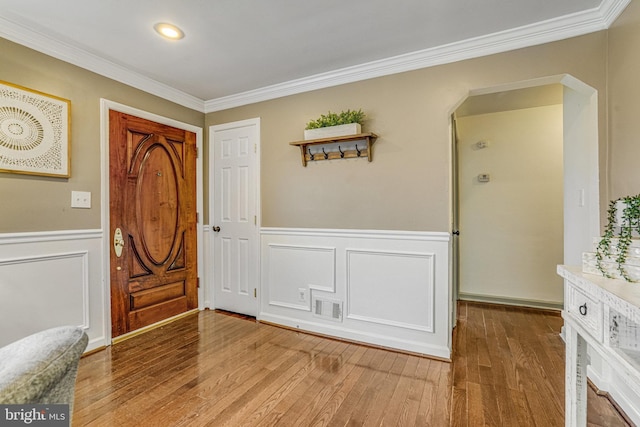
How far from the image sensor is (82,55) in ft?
7.77

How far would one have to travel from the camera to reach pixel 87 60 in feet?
7.90

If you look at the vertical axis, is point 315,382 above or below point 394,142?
below

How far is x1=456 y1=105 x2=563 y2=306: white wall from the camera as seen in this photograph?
3.50 m

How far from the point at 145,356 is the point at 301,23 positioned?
275 centimetres

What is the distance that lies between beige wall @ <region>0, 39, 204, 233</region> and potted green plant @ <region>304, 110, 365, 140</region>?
1.70 meters

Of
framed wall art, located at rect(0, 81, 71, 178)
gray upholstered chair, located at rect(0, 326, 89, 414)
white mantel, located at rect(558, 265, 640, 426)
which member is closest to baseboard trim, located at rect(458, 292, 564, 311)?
white mantel, located at rect(558, 265, 640, 426)

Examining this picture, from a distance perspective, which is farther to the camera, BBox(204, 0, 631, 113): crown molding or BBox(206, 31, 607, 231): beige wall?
BBox(206, 31, 607, 231): beige wall

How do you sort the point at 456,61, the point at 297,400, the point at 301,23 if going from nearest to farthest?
the point at 297,400, the point at 301,23, the point at 456,61

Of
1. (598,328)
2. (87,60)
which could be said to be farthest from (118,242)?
(598,328)

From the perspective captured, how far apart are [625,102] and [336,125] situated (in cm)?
187

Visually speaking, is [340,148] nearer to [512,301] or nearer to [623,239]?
[623,239]

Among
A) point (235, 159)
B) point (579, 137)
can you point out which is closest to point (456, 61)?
point (579, 137)

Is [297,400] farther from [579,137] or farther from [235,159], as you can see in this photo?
[579,137]

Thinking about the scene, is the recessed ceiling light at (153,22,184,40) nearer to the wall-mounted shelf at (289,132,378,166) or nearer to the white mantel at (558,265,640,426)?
the wall-mounted shelf at (289,132,378,166)
